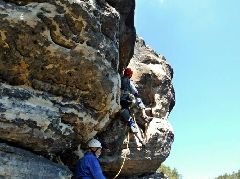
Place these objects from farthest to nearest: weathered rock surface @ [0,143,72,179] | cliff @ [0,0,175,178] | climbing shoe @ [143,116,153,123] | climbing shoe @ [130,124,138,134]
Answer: climbing shoe @ [143,116,153,123], climbing shoe @ [130,124,138,134], cliff @ [0,0,175,178], weathered rock surface @ [0,143,72,179]

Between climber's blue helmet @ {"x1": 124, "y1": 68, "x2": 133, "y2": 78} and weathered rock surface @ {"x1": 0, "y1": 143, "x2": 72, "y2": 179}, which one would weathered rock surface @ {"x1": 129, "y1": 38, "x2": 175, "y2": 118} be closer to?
climber's blue helmet @ {"x1": 124, "y1": 68, "x2": 133, "y2": 78}

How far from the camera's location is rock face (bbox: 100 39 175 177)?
15.0 meters

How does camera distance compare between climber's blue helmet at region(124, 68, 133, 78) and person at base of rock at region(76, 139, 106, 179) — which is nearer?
person at base of rock at region(76, 139, 106, 179)

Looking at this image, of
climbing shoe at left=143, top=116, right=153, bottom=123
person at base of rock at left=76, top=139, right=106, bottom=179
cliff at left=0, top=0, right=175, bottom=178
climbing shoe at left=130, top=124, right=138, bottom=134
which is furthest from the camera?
climbing shoe at left=143, top=116, right=153, bottom=123

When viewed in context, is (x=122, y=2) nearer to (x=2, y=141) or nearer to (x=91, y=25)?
(x=91, y=25)

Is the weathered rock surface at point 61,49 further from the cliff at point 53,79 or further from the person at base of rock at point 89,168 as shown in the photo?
the person at base of rock at point 89,168

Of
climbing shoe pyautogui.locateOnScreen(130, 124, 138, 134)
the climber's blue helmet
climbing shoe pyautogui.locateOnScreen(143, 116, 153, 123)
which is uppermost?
the climber's blue helmet

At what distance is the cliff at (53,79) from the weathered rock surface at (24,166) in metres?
0.02

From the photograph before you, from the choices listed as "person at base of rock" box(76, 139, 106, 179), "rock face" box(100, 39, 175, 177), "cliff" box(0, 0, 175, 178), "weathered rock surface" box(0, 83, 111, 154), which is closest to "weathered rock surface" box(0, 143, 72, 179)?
"cliff" box(0, 0, 175, 178)

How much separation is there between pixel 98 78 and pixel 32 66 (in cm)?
196

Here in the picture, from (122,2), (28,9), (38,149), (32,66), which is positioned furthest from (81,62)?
(122,2)

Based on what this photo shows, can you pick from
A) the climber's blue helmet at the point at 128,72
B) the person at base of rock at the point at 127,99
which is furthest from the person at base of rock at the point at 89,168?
the climber's blue helmet at the point at 128,72

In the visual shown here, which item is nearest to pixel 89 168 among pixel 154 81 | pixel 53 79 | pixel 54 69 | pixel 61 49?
pixel 53 79

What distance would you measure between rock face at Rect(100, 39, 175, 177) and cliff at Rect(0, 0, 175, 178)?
2303 mm
